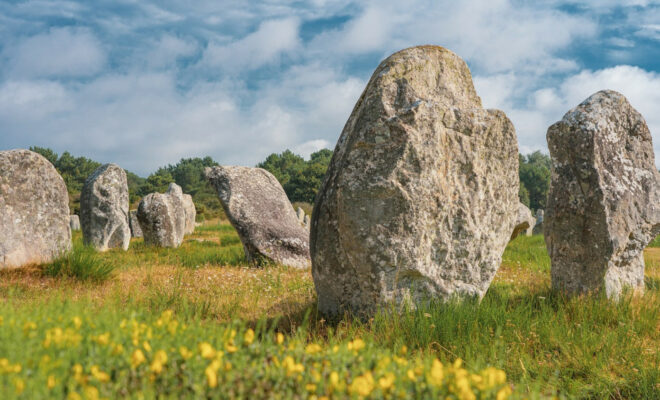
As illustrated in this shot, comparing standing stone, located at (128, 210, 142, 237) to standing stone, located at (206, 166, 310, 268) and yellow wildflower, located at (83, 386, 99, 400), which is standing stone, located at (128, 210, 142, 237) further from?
yellow wildflower, located at (83, 386, 99, 400)

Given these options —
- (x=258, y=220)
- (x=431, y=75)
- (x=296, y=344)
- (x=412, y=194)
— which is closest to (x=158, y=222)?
(x=258, y=220)

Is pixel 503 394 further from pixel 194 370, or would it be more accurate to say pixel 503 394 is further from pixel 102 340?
pixel 102 340

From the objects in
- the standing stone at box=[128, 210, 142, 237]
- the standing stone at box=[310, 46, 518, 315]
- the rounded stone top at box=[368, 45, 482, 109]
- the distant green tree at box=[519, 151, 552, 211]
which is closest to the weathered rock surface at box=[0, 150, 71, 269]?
the standing stone at box=[310, 46, 518, 315]

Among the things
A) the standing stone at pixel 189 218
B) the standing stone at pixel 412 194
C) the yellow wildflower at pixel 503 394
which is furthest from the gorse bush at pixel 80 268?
the standing stone at pixel 189 218

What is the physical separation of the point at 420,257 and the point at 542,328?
1.55 meters

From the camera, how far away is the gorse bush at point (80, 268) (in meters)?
8.59

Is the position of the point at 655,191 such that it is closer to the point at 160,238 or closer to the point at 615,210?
the point at 615,210

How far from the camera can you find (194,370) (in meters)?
2.81

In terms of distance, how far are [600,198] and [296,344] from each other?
495 centimetres

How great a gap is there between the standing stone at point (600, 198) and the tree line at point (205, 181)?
127 feet

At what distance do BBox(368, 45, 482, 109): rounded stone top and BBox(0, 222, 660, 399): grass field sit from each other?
8.07 feet

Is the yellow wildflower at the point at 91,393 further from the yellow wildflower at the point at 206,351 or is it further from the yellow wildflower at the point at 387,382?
the yellow wildflower at the point at 387,382

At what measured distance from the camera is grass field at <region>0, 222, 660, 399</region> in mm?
2729

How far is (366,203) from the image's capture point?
528 centimetres
